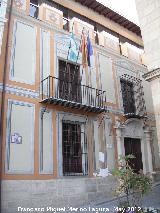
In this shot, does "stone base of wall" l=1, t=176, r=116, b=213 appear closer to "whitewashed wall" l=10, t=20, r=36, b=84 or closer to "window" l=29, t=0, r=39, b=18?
"whitewashed wall" l=10, t=20, r=36, b=84

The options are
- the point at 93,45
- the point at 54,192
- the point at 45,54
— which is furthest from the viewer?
the point at 93,45

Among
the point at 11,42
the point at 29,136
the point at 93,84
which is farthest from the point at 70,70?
the point at 29,136

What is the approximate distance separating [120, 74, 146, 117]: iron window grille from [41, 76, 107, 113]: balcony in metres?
1.77

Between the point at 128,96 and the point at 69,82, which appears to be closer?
the point at 69,82

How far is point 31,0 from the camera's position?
41.0 ft

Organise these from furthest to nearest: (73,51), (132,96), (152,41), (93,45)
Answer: (132,96), (93,45), (73,51), (152,41)

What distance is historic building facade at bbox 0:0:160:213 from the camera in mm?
9719

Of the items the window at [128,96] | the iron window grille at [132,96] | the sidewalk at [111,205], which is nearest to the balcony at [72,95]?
the window at [128,96]

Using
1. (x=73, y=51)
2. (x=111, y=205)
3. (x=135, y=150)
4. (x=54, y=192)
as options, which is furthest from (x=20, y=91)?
(x=135, y=150)

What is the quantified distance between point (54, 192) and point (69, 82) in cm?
433

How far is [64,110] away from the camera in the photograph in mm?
11250

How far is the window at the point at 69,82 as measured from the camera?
1169 centimetres

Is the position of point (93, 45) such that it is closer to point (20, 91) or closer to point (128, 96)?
point (128, 96)

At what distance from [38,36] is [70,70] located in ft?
6.49
